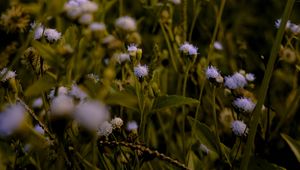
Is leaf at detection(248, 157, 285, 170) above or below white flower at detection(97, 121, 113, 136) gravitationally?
below

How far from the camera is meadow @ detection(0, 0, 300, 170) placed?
0.60 metres

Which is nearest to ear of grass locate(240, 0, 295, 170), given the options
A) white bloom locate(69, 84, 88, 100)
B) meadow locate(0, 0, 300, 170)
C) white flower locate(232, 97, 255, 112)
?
meadow locate(0, 0, 300, 170)

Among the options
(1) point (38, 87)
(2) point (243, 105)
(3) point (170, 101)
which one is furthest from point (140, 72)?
(1) point (38, 87)

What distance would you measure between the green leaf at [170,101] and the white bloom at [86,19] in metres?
0.22

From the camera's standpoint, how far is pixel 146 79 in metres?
0.91

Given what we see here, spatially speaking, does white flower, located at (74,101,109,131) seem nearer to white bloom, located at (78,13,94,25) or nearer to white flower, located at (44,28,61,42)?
white bloom, located at (78,13,94,25)

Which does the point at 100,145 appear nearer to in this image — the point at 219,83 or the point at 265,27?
the point at 219,83

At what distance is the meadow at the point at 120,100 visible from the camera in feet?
1.96

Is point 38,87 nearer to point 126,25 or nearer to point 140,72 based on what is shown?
point 126,25

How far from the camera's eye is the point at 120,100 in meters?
0.55

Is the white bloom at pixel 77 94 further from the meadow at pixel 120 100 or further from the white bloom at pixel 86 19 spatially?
the white bloom at pixel 86 19

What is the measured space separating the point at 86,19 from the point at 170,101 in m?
0.24

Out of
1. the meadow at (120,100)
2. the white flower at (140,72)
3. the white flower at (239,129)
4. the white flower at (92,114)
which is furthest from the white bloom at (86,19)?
the white flower at (239,129)

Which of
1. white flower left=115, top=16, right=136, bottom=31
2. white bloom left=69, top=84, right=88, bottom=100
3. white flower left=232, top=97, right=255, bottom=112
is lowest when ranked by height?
white flower left=232, top=97, right=255, bottom=112
